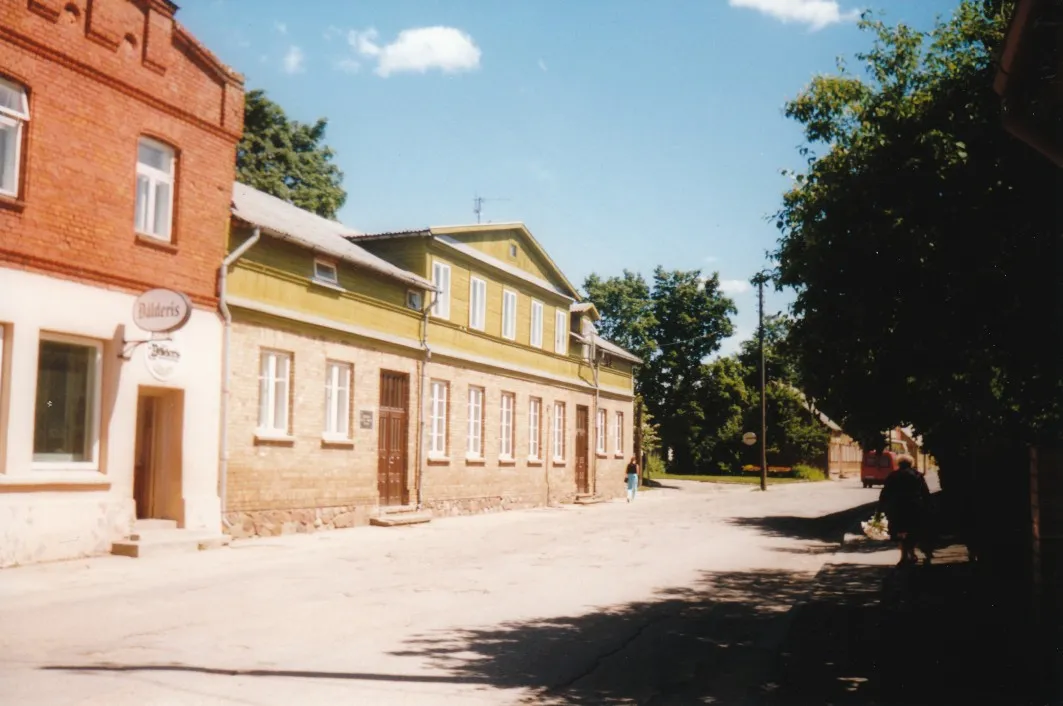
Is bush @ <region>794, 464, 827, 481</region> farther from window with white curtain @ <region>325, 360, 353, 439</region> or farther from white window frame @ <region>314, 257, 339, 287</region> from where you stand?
white window frame @ <region>314, 257, 339, 287</region>

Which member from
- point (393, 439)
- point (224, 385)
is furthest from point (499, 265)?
point (224, 385)

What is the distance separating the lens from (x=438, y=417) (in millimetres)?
24250

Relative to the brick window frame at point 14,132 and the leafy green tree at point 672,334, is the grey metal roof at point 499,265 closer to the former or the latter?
the brick window frame at point 14,132

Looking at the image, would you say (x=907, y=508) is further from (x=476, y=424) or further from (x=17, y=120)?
(x=476, y=424)

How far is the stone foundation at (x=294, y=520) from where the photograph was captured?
1697 centimetres

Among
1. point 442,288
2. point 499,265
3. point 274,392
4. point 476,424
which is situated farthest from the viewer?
point 499,265

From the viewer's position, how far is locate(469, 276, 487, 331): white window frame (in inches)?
1030

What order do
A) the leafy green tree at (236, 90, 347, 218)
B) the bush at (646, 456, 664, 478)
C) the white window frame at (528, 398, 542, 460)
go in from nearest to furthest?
the white window frame at (528, 398, 542, 460), the leafy green tree at (236, 90, 347, 218), the bush at (646, 456, 664, 478)

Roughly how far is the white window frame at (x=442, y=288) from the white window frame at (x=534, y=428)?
563cm

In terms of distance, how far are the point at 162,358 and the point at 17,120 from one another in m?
4.12

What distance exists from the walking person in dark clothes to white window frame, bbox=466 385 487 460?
527 inches

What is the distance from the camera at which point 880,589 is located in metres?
11.3

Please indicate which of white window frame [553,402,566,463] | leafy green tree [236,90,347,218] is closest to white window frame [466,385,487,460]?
white window frame [553,402,566,463]

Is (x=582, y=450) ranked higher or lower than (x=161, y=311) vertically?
lower
